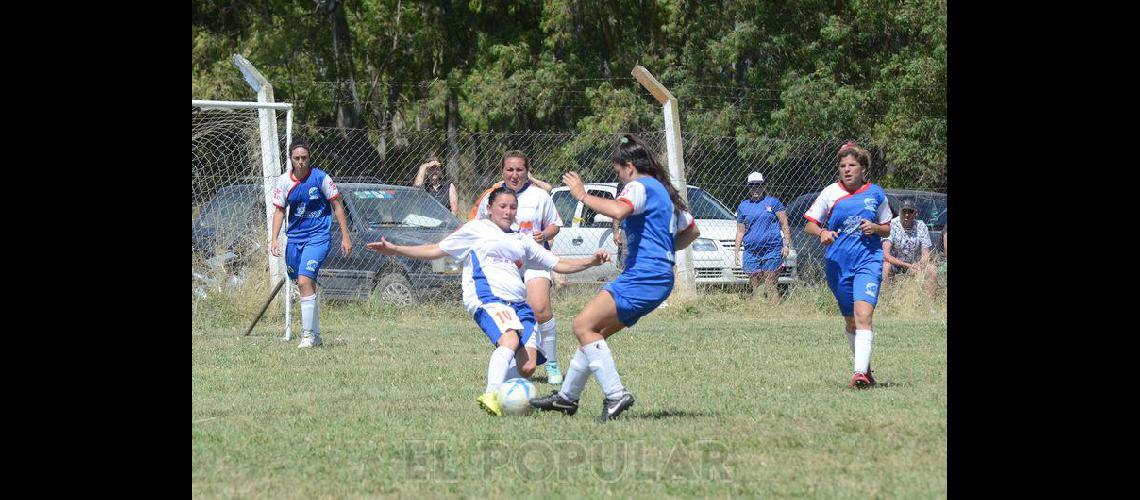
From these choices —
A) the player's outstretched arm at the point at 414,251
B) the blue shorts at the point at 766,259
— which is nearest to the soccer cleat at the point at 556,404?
the player's outstretched arm at the point at 414,251

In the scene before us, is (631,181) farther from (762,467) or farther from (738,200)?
(738,200)

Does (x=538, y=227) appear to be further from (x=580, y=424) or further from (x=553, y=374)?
(x=580, y=424)

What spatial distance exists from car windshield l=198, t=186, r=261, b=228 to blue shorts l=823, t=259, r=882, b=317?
7.27m

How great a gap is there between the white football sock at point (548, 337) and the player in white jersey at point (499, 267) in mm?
1292

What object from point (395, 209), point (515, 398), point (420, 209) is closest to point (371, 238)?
point (395, 209)

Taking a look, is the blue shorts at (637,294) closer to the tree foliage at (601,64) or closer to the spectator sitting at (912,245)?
the spectator sitting at (912,245)

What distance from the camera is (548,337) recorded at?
32.5 feet

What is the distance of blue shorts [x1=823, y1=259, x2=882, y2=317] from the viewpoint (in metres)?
9.39

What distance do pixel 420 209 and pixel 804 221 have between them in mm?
5121

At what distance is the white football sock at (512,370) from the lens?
7.99m

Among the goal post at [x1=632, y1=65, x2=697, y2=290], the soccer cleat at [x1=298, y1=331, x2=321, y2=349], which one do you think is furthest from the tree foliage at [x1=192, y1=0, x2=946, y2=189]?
the soccer cleat at [x1=298, y1=331, x2=321, y2=349]

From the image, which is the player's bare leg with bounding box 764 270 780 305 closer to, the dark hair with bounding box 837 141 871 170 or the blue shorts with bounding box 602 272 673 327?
the dark hair with bounding box 837 141 871 170

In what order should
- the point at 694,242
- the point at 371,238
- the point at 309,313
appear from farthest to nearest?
the point at 694,242, the point at 371,238, the point at 309,313

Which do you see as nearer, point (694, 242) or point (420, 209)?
point (420, 209)
